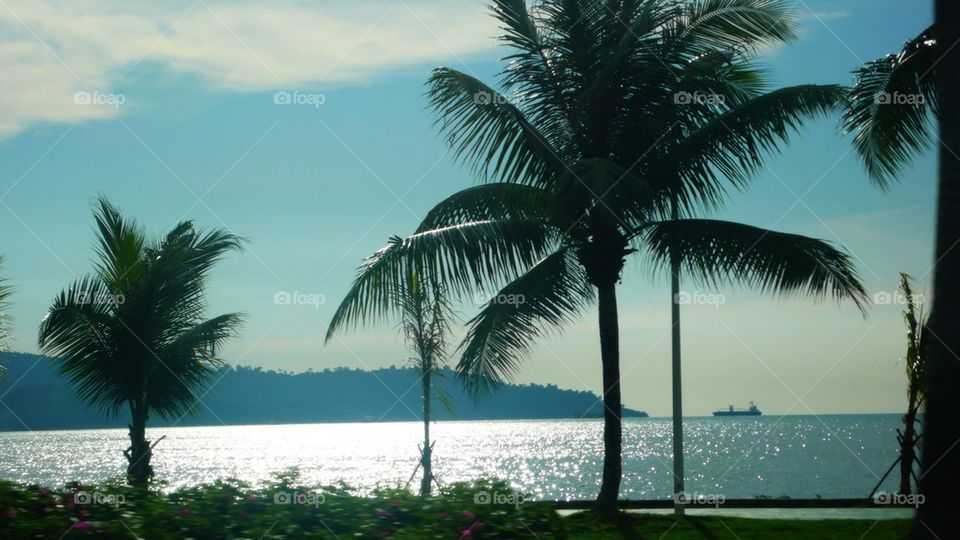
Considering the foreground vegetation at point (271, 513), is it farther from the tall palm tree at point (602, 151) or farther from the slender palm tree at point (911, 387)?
the slender palm tree at point (911, 387)

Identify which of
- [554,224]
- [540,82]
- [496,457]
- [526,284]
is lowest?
[496,457]

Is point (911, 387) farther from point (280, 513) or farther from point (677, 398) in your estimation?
point (280, 513)

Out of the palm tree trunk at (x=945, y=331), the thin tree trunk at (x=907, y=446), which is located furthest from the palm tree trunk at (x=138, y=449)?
the thin tree trunk at (x=907, y=446)

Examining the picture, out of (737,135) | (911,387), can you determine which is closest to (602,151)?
(737,135)

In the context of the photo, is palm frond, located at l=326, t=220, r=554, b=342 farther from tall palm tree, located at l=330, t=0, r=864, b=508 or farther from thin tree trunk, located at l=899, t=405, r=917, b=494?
thin tree trunk, located at l=899, t=405, r=917, b=494

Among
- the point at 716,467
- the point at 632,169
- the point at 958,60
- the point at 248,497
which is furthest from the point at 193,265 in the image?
the point at 716,467

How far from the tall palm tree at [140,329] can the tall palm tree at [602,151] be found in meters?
4.20

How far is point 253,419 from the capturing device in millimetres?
197000

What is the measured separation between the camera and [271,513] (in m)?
6.09

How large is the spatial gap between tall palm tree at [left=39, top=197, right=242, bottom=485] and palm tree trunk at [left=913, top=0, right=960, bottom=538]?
1088 centimetres

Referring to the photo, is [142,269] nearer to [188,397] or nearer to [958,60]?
[188,397]

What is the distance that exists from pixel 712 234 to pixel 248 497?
8561 millimetres

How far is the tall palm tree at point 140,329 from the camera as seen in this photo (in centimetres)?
1458

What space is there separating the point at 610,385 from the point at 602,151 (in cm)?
356
